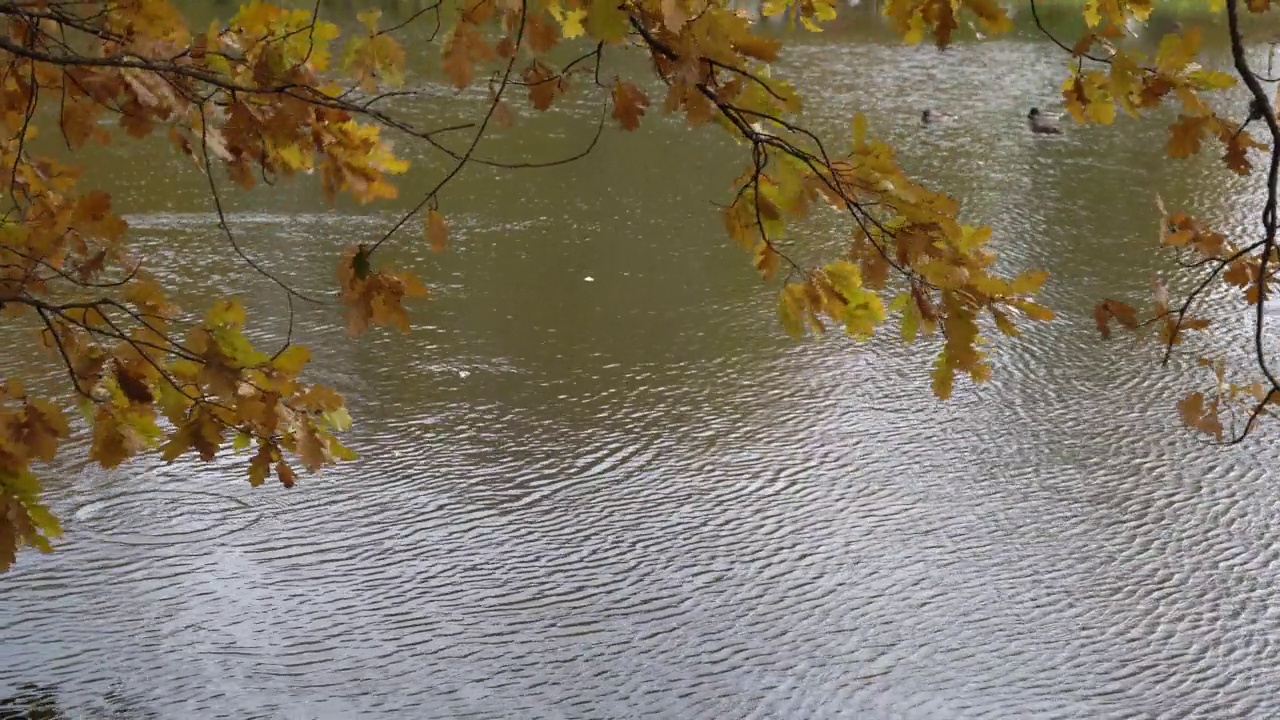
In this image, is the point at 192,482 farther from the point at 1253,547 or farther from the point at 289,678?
the point at 1253,547

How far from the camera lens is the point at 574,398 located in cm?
582

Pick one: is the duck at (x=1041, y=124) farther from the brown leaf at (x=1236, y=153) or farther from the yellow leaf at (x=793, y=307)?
the yellow leaf at (x=793, y=307)

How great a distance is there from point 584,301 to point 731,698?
3.37m

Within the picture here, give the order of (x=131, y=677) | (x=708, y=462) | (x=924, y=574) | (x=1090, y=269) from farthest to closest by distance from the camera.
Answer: (x=1090, y=269) → (x=708, y=462) → (x=924, y=574) → (x=131, y=677)

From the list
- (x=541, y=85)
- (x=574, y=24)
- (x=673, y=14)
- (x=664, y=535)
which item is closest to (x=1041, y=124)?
(x=664, y=535)

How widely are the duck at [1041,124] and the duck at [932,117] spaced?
2.18ft

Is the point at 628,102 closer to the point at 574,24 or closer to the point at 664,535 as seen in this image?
the point at 574,24

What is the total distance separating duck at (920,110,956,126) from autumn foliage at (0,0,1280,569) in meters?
8.95

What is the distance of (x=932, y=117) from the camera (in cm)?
1162

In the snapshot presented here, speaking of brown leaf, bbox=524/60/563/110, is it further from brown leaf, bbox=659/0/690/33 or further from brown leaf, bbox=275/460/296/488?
brown leaf, bbox=275/460/296/488

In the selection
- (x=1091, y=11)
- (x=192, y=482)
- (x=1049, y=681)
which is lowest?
(x=1049, y=681)

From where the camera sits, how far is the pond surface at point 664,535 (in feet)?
13.0

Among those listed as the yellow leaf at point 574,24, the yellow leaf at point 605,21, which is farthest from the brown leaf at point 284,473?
Answer: the yellow leaf at point 605,21

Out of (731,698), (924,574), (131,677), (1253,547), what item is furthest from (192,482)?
(1253,547)
